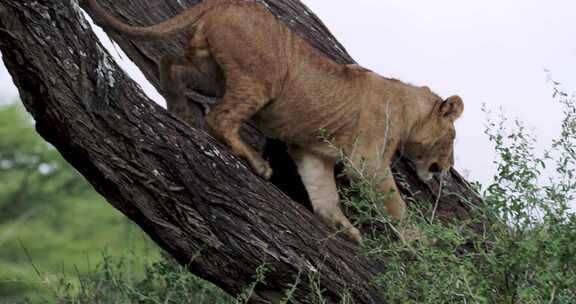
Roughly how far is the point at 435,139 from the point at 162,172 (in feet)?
7.59

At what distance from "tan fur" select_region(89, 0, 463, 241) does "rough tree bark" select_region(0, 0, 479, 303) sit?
42 centimetres

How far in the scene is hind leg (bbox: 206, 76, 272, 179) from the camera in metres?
6.23

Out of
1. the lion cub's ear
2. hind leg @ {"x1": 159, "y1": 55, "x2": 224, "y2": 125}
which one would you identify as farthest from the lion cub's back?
the lion cub's ear

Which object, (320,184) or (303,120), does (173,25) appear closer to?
(303,120)

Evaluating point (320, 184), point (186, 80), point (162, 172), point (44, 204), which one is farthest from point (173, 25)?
point (44, 204)

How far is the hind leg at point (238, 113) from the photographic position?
6.23m

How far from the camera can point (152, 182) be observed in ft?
18.4

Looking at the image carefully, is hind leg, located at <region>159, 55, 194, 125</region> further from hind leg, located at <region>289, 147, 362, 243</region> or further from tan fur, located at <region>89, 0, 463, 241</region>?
hind leg, located at <region>289, 147, 362, 243</region>

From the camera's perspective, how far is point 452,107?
24.5ft

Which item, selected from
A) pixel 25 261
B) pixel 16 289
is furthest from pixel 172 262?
pixel 25 261

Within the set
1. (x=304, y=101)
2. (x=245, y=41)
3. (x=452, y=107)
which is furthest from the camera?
(x=452, y=107)

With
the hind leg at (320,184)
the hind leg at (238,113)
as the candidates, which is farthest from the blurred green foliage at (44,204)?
the hind leg at (238,113)

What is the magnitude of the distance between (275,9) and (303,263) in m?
1.81

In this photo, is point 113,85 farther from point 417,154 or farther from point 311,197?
point 417,154
